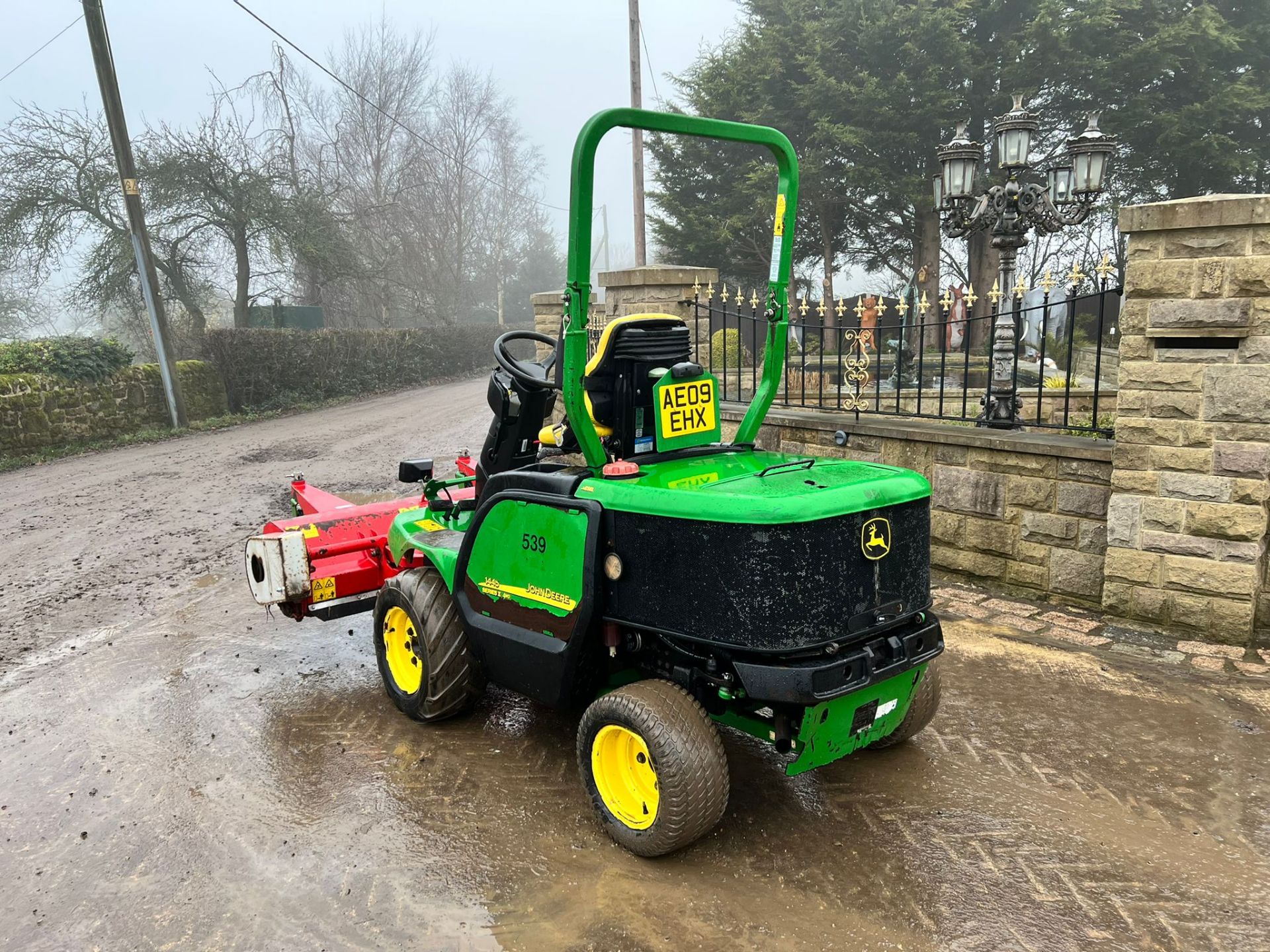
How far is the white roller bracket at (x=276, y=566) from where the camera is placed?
4176 millimetres

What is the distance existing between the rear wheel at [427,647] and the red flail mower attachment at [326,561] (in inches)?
15.3

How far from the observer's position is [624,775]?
10.2 ft

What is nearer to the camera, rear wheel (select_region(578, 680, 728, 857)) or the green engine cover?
rear wheel (select_region(578, 680, 728, 857))

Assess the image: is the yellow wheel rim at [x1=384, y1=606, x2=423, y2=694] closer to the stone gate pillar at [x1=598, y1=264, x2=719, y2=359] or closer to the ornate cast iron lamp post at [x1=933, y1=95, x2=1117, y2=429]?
the stone gate pillar at [x1=598, y1=264, x2=719, y2=359]

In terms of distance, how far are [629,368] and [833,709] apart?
1.51 meters

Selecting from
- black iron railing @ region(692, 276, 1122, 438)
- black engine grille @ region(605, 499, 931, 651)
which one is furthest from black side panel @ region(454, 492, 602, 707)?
black iron railing @ region(692, 276, 1122, 438)

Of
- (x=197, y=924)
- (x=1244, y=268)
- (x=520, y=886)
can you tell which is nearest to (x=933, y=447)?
(x=1244, y=268)

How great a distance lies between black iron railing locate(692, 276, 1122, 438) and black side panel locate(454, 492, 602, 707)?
216 centimetres

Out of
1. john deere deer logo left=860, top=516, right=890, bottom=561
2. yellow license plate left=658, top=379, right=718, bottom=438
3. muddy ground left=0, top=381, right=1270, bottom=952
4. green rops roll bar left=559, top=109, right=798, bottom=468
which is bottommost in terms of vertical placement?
muddy ground left=0, top=381, right=1270, bottom=952

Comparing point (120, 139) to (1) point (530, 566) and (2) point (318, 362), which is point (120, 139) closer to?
(2) point (318, 362)

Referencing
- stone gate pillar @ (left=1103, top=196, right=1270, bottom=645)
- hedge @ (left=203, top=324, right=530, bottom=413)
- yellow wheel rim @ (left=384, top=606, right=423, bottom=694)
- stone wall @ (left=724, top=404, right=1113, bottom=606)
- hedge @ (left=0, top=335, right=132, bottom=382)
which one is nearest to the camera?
yellow wheel rim @ (left=384, top=606, right=423, bottom=694)

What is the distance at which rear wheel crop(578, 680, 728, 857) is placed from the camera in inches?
110

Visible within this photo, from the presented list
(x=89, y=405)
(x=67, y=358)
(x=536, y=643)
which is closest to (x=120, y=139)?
(x=67, y=358)

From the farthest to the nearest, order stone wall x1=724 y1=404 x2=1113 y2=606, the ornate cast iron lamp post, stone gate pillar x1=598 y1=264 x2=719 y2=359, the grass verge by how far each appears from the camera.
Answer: the grass verge, stone gate pillar x1=598 y1=264 x2=719 y2=359, the ornate cast iron lamp post, stone wall x1=724 y1=404 x2=1113 y2=606
